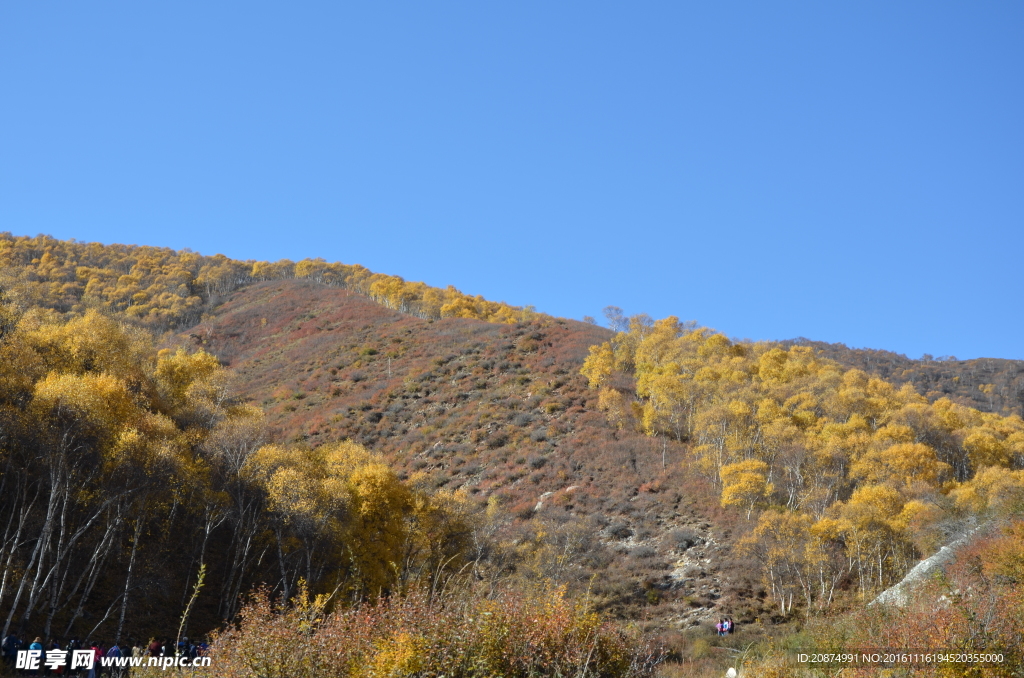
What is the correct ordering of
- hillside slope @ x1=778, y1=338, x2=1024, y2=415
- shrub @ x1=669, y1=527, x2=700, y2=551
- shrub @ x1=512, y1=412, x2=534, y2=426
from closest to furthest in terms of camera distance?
shrub @ x1=669, y1=527, x2=700, y2=551
shrub @ x1=512, y1=412, x2=534, y2=426
hillside slope @ x1=778, y1=338, x2=1024, y2=415

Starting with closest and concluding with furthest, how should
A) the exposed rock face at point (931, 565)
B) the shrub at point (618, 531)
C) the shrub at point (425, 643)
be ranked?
the shrub at point (425, 643)
the exposed rock face at point (931, 565)
the shrub at point (618, 531)

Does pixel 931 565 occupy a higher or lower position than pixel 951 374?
lower

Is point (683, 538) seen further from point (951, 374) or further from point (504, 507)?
point (951, 374)

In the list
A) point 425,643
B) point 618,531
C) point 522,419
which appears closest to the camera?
point 425,643

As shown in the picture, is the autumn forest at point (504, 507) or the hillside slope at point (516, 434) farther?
the hillside slope at point (516, 434)

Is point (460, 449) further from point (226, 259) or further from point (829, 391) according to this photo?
point (226, 259)

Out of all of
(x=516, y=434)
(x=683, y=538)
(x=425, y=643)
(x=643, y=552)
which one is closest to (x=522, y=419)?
(x=516, y=434)

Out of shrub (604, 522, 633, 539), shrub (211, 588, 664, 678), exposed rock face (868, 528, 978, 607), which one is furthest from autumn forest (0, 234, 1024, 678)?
exposed rock face (868, 528, 978, 607)

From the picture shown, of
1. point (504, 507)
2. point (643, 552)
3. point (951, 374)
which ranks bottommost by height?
point (643, 552)

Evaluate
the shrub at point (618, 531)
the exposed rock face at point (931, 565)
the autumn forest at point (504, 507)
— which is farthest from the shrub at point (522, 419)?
the exposed rock face at point (931, 565)

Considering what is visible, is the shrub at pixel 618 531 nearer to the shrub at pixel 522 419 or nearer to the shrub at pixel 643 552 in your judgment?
the shrub at pixel 643 552

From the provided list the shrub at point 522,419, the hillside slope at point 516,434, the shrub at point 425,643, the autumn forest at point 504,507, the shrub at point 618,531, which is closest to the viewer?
the shrub at point 425,643

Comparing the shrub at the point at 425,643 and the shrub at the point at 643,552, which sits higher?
the shrub at the point at 425,643

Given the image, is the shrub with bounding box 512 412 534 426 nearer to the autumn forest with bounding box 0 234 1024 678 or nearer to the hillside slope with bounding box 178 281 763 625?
the hillside slope with bounding box 178 281 763 625
